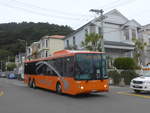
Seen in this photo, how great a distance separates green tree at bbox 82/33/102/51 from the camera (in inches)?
1217

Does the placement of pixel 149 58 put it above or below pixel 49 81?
above

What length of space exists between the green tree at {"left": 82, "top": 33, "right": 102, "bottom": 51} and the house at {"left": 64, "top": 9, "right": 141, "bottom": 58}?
415 cm

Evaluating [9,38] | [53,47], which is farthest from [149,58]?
[9,38]

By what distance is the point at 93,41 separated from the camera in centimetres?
3097

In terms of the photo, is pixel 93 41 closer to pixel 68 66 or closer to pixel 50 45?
pixel 68 66

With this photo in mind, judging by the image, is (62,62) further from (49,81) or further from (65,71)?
(49,81)

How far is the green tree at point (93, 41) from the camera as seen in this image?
101 ft

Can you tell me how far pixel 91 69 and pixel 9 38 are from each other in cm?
7183

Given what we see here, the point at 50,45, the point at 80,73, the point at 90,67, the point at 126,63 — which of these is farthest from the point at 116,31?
the point at 80,73

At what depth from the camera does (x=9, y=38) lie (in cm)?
8162

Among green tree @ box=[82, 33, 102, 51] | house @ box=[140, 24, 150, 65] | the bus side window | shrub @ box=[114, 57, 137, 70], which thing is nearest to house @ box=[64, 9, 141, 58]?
house @ box=[140, 24, 150, 65]

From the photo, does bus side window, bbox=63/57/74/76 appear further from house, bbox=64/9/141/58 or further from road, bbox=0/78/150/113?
house, bbox=64/9/141/58

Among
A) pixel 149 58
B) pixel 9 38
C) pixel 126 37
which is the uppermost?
pixel 9 38

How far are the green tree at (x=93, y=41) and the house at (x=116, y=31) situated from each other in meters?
4.15
